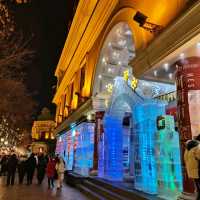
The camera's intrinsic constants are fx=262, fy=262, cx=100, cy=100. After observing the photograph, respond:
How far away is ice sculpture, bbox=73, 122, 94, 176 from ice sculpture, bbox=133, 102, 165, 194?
281 inches

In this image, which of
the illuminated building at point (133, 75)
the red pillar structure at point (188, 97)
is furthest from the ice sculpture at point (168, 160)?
the red pillar structure at point (188, 97)

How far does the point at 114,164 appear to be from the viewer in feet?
41.8

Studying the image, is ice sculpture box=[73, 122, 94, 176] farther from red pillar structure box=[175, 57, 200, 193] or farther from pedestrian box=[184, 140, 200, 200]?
pedestrian box=[184, 140, 200, 200]

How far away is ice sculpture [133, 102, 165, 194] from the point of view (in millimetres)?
8555

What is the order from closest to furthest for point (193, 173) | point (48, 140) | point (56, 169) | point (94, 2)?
point (193, 173) < point (56, 169) < point (94, 2) < point (48, 140)

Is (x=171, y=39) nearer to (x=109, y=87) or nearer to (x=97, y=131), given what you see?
(x=97, y=131)

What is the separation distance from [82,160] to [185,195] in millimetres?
11141

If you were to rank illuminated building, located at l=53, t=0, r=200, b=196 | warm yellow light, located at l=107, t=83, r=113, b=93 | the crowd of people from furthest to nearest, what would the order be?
warm yellow light, located at l=107, t=83, r=113, b=93, the crowd of people, illuminated building, located at l=53, t=0, r=200, b=196

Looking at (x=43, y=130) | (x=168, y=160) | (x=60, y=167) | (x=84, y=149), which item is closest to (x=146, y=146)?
(x=168, y=160)

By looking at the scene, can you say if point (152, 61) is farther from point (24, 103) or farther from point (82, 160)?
point (24, 103)

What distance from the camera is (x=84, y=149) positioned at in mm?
17141

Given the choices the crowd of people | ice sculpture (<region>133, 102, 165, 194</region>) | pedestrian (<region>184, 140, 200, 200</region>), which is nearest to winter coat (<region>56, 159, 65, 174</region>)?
the crowd of people

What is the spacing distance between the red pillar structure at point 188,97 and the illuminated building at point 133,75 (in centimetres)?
3

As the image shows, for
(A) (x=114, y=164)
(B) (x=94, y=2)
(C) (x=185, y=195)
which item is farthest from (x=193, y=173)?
(B) (x=94, y=2)
